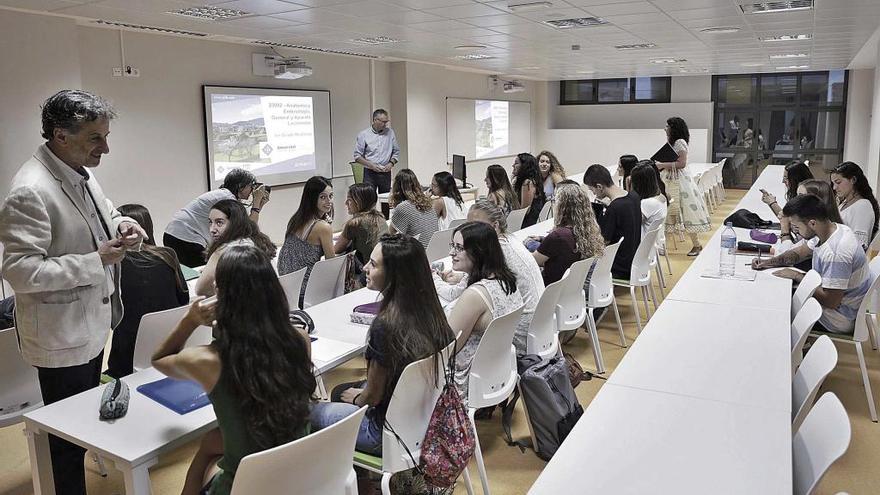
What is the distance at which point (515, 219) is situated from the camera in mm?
6117

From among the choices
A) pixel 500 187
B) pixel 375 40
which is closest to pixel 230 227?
pixel 500 187

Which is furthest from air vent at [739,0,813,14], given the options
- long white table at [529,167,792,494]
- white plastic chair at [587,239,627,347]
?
long white table at [529,167,792,494]

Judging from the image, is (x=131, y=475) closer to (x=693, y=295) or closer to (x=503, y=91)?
(x=693, y=295)

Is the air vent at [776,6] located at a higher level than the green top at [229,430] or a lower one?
higher

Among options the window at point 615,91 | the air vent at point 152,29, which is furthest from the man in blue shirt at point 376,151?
the window at point 615,91

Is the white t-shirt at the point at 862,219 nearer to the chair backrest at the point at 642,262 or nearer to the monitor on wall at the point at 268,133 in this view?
the chair backrest at the point at 642,262

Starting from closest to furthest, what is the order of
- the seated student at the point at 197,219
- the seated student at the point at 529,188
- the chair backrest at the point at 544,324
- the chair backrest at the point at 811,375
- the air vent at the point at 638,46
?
the chair backrest at the point at 811,375 < the chair backrest at the point at 544,324 < the seated student at the point at 197,219 < the seated student at the point at 529,188 < the air vent at the point at 638,46

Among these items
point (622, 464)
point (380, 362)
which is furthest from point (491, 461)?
point (622, 464)

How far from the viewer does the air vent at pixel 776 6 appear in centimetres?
562

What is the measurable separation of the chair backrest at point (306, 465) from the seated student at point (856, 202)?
430 cm

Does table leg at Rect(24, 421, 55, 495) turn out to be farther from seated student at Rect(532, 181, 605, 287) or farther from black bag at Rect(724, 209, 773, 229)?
black bag at Rect(724, 209, 773, 229)

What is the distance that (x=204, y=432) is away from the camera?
2.05 meters

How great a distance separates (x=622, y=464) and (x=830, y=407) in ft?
2.09

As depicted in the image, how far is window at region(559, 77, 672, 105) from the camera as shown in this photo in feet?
52.1
